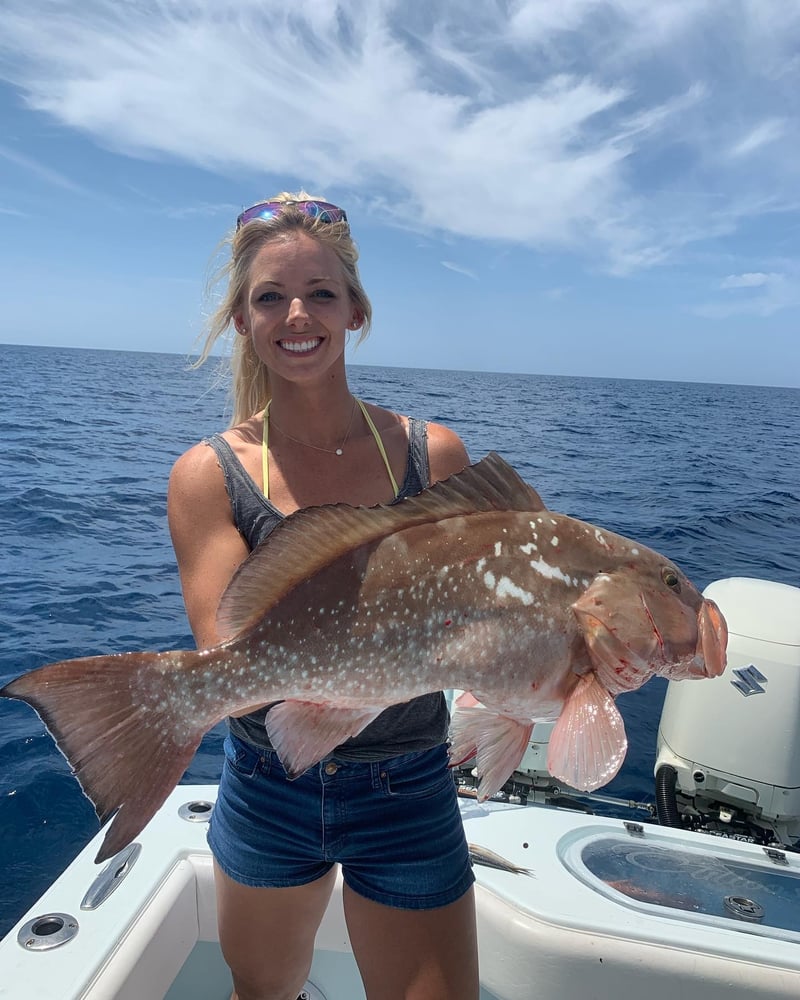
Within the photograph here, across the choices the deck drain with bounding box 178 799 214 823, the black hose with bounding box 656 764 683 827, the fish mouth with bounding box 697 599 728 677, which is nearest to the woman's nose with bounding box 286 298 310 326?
the fish mouth with bounding box 697 599 728 677

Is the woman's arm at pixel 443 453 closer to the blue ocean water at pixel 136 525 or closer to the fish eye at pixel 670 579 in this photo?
the fish eye at pixel 670 579

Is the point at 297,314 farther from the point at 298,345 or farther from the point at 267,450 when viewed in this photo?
the point at 267,450

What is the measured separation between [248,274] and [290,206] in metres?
0.29

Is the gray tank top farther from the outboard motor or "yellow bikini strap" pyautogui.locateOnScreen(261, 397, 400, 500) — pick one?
the outboard motor

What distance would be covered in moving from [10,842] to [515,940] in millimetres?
4071

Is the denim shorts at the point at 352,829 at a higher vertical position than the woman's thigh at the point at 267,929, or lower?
higher

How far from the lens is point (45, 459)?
19.2 m

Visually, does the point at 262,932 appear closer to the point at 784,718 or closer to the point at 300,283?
the point at 300,283

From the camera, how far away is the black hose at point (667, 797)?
4688mm

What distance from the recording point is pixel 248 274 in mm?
2588

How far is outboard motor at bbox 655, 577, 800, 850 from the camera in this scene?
454 cm

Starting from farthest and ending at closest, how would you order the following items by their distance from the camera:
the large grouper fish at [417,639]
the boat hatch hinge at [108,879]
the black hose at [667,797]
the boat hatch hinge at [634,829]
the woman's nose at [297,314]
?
1. the black hose at [667,797]
2. the boat hatch hinge at [634,829]
3. the boat hatch hinge at [108,879]
4. the woman's nose at [297,314]
5. the large grouper fish at [417,639]

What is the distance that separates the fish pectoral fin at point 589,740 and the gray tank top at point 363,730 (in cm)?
54

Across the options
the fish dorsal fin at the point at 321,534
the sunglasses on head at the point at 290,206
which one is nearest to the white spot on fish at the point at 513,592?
the fish dorsal fin at the point at 321,534
